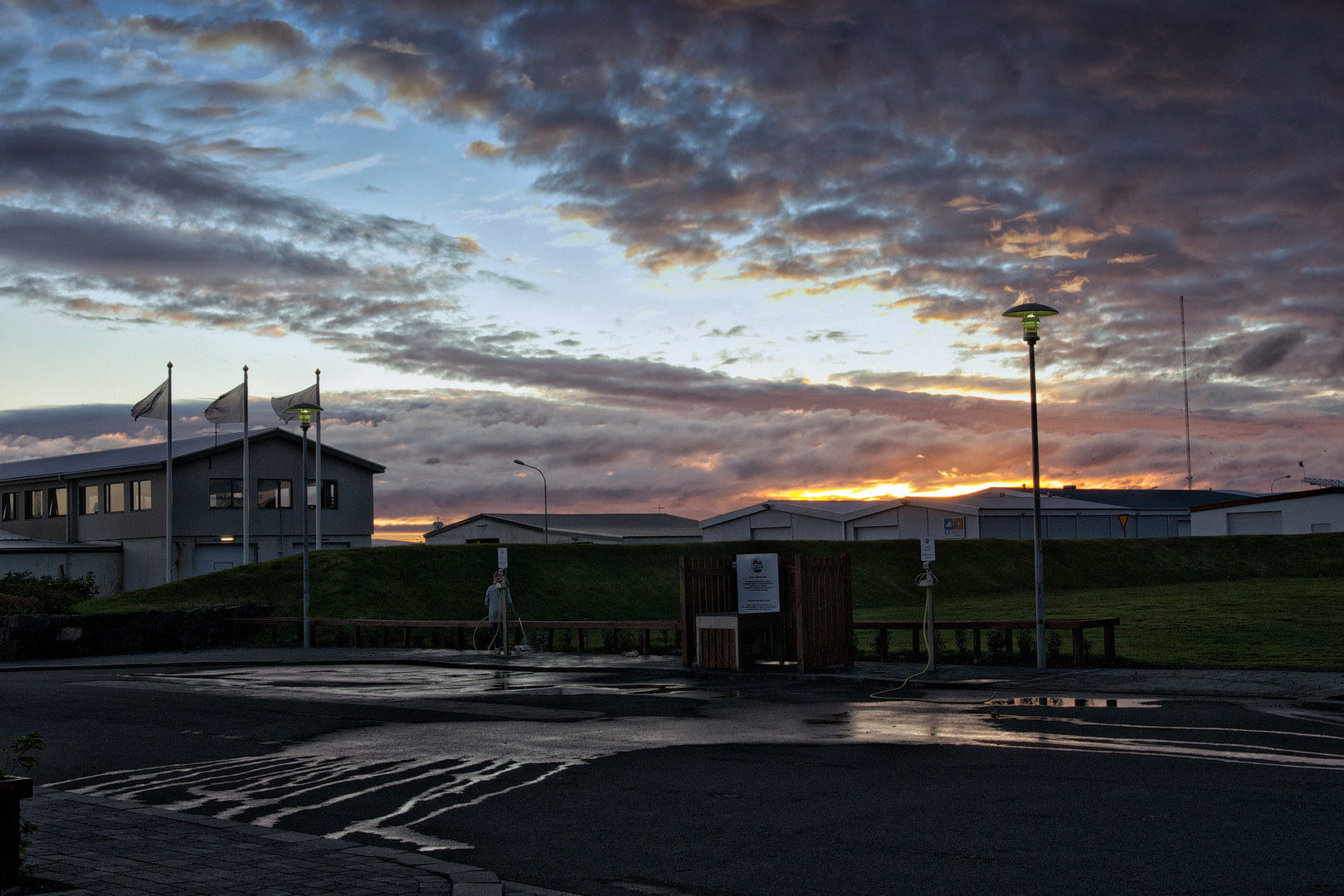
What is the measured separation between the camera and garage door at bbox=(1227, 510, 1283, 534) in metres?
61.4

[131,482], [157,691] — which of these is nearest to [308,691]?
[157,691]

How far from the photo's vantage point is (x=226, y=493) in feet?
178

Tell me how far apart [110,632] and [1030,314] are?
2460cm

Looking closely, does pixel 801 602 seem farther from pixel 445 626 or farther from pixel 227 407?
pixel 227 407

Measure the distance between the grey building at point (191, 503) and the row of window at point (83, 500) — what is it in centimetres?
5

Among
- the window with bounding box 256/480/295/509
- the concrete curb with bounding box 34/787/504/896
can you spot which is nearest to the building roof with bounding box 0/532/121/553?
the window with bounding box 256/480/295/509

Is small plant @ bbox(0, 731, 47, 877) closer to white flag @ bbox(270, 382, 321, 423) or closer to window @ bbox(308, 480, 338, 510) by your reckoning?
white flag @ bbox(270, 382, 321, 423)

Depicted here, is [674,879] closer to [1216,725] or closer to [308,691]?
[1216,725]

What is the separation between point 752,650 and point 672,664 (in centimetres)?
184

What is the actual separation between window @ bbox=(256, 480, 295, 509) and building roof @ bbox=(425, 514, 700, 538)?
95.9 ft

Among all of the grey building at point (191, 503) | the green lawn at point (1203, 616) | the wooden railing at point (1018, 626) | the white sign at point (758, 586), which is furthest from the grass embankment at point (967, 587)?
the grey building at point (191, 503)

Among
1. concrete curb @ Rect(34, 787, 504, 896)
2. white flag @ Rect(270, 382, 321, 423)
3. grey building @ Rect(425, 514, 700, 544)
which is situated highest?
white flag @ Rect(270, 382, 321, 423)

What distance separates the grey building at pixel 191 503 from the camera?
52.4 meters

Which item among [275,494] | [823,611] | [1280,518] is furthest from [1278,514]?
[275,494]
